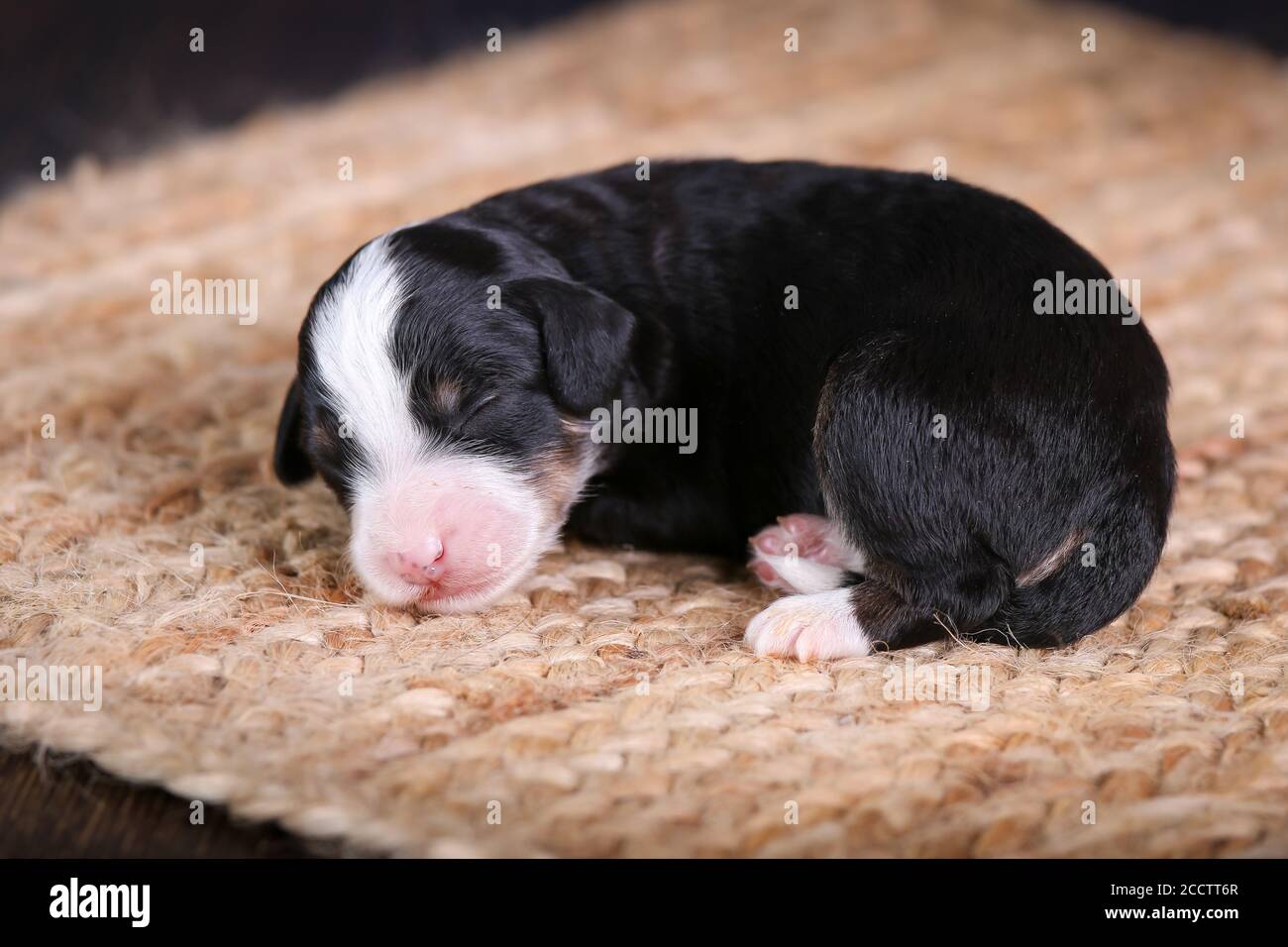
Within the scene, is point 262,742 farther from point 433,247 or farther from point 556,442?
point 433,247

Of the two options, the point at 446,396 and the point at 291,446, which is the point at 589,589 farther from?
the point at 291,446

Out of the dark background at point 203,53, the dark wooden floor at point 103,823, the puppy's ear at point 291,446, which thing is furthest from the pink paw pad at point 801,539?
the dark background at point 203,53

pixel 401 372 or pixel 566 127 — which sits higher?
pixel 566 127

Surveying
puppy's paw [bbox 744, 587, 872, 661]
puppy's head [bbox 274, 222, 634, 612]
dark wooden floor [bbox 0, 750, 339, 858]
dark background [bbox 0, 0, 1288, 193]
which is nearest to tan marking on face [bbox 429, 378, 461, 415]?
puppy's head [bbox 274, 222, 634, 612]

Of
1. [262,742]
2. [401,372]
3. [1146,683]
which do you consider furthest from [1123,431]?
[262,742]

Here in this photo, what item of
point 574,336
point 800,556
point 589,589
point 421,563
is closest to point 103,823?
point 421,563

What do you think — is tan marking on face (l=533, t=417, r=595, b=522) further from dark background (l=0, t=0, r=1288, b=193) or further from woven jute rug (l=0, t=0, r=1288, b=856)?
dark background (l=0, t=0, r=1288, b=193)
